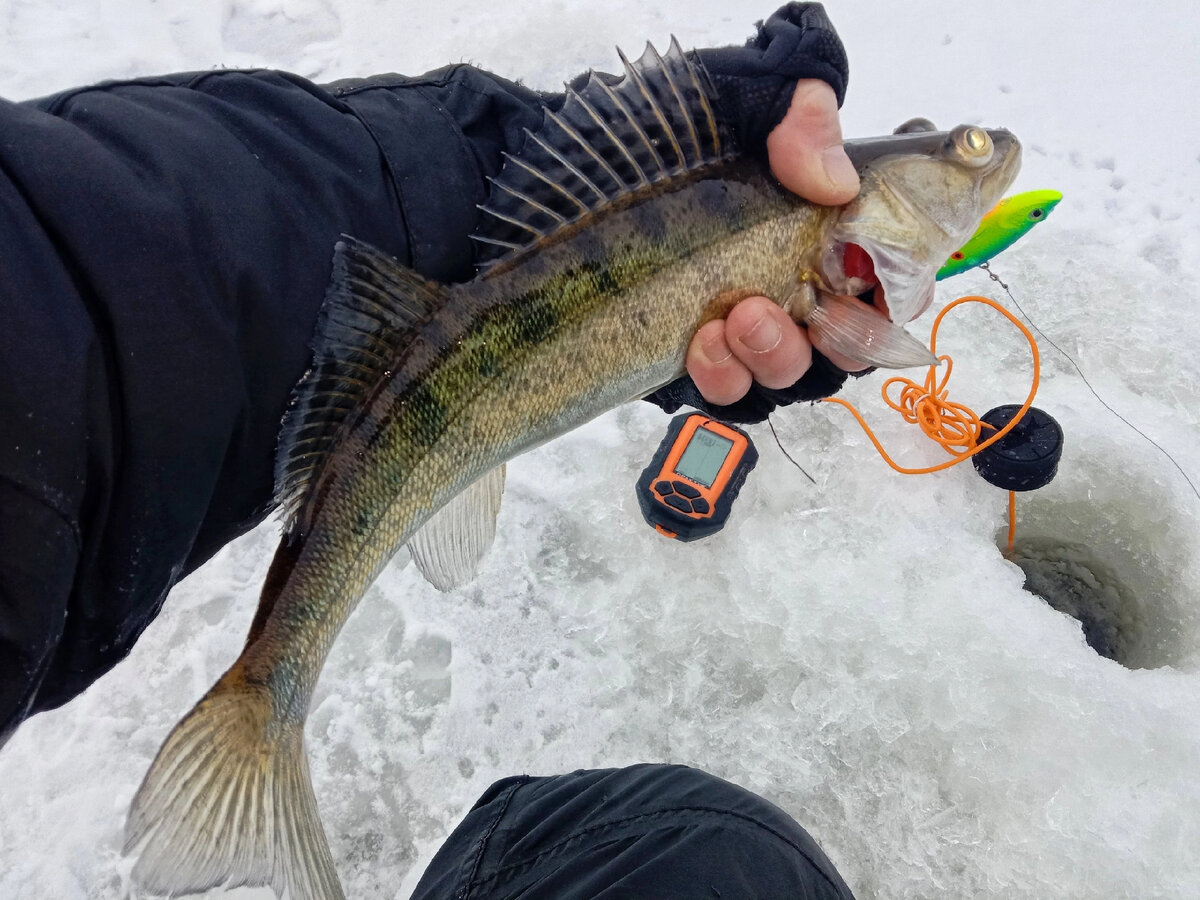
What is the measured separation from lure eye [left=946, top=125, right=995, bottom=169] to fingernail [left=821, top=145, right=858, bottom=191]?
0.88 feet

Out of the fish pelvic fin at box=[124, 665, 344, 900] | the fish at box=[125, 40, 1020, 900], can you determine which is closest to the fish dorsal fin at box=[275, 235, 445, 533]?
the fish at box=[125, 40, 1020, 900]

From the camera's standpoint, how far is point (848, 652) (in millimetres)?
Answer: 2484

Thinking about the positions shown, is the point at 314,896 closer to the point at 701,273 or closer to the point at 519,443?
the point at 519,443

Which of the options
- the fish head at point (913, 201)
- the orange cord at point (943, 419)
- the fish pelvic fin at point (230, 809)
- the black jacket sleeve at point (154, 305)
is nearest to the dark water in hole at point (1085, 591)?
the orange cord at point (943, 419)

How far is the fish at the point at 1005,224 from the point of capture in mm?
2357

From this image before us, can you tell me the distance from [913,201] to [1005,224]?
0.89m

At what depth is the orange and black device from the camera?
262 centimetres

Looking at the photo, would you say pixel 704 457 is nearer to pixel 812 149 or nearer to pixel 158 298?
pixel 812 149

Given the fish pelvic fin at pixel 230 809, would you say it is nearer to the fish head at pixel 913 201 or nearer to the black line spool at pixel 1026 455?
the fish head at pixel 913 201

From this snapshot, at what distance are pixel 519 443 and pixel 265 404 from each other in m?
0.53

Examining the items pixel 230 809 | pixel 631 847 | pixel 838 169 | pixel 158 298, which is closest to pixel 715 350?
pixel 838 169

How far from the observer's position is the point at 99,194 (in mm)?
1140

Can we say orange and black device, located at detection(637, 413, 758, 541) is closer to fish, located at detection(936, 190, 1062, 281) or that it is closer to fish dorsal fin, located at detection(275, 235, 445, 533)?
fish, located at detection(936, 190, 1062, 281)

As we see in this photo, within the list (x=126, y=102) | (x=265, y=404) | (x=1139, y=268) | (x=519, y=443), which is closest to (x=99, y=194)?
(x=126, y=102)
